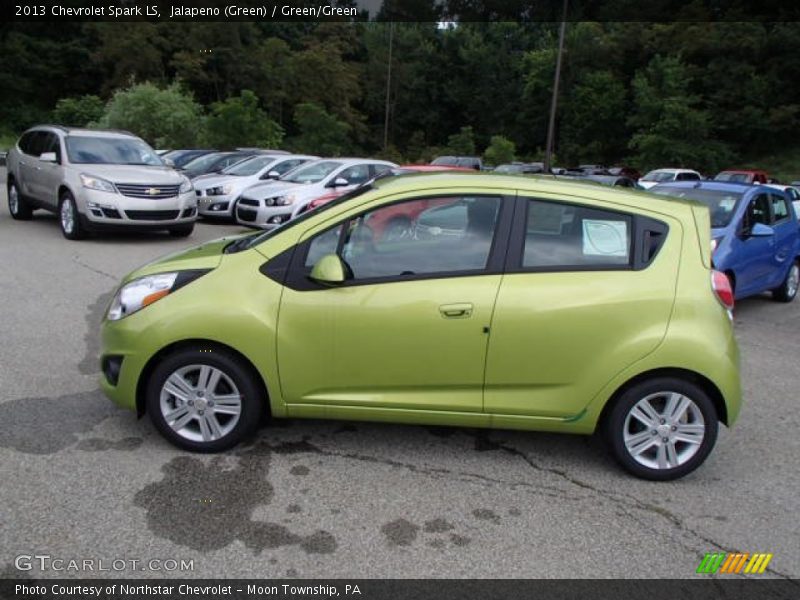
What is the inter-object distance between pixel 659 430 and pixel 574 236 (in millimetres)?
1188

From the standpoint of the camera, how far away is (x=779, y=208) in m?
9.30

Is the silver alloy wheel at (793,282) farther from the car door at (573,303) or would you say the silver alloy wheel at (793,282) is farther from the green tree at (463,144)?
the green tree at (463,144)

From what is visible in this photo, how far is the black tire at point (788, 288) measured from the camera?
9.49 meters

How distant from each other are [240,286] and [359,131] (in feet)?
208

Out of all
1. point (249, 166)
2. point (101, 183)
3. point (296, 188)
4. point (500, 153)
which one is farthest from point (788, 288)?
point (500, 153)

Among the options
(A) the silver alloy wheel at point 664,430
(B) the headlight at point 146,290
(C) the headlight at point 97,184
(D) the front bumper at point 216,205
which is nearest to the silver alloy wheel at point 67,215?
(C) the headlight at point 97,184

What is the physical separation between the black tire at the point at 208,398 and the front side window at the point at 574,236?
1.73m

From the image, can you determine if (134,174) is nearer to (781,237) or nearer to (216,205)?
(216,205)

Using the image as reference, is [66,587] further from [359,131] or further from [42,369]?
[359,131]

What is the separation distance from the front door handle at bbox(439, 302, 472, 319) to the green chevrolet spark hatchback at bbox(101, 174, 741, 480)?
12mm

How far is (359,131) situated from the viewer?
2564 inches

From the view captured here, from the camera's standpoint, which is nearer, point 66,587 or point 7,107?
point 66,587

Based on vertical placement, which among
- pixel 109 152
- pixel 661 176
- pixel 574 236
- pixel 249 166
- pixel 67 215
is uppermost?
pixel 574 236

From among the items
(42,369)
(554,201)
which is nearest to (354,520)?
(554,201)
